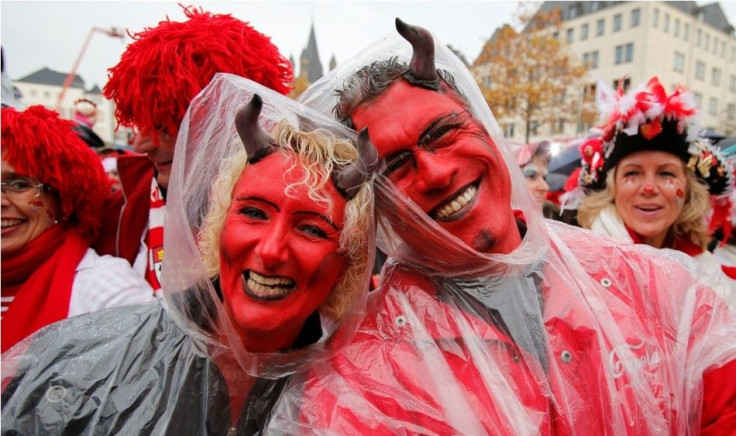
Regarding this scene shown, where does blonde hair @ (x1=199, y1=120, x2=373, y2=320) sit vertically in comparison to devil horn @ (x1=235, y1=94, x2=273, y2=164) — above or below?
below

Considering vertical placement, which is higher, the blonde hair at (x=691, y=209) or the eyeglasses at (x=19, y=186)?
the eyeglasses at (x=19, y=186)

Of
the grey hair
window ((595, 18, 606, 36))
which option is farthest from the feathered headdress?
window ((595, 18, 606, 36))

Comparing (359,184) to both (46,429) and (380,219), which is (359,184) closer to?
(380,219)

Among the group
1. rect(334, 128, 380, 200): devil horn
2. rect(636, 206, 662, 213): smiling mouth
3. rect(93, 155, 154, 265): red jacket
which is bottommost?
rect(636, 206, 662, 213): smiling mouth

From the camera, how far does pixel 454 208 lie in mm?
1298

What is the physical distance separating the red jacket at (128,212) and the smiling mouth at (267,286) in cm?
137

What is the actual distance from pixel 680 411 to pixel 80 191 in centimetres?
240

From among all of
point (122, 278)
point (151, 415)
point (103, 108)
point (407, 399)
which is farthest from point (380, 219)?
point (103, 108)

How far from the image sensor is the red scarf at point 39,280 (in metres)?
1.89

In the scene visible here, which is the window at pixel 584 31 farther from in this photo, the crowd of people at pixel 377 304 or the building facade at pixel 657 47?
the crowd of people at pixel 377 304

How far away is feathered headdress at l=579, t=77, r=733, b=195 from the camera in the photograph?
237 centimetres

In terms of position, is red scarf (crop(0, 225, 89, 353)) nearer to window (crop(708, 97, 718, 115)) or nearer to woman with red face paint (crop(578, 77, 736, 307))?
woman with red face paint (crop(578, 77, 736, 307))

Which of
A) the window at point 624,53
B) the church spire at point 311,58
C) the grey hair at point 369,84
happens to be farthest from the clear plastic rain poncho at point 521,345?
the church spire at point 311,58

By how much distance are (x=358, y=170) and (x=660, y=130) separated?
71.8 inches
